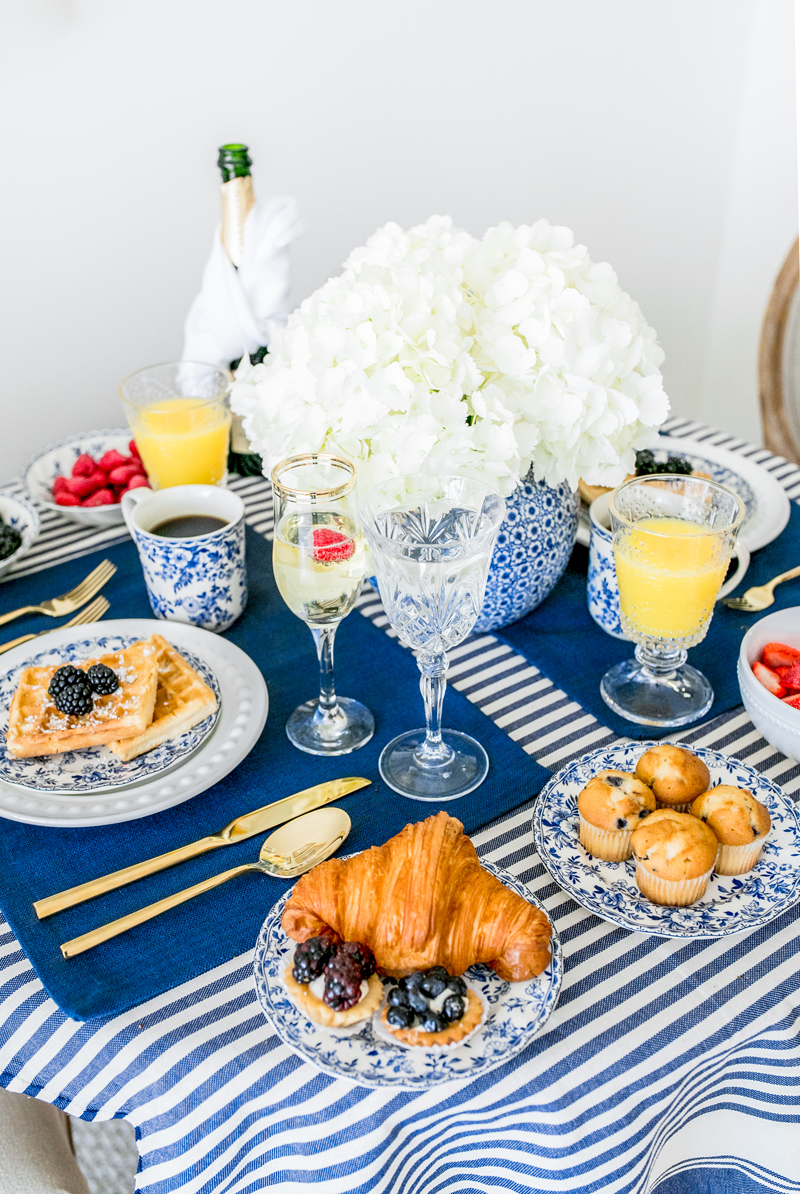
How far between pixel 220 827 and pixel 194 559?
34 cm

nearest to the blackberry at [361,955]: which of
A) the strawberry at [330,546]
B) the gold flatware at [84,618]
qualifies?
the strawberry at [330,546]

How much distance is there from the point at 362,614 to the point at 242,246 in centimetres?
62

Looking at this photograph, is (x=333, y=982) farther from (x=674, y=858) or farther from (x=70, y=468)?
(x=70, y=468)

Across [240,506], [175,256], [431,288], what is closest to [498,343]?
[431,288]

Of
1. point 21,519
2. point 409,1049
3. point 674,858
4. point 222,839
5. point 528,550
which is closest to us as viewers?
point 409,1049

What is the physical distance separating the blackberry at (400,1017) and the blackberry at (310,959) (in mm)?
60

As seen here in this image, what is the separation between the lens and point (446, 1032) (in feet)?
2.09

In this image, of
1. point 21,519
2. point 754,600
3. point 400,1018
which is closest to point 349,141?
point 21,519

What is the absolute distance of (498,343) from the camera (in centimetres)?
90

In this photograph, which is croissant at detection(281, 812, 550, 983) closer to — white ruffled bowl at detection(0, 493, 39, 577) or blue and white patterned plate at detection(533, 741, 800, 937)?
blue and white patterned plate at detection(533, 741, 800, 937)

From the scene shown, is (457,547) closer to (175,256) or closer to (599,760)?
(599,760)

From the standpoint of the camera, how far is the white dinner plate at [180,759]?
0.86m

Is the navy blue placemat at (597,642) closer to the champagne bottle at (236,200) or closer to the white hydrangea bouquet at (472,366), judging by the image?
the white hydrangea bouquet at (472,366)

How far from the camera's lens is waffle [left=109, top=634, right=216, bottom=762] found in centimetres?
91
